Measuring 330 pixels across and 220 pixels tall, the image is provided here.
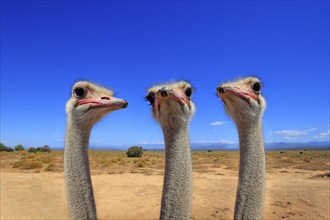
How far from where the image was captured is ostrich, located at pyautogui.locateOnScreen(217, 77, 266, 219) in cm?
410

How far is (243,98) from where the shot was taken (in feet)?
14.0

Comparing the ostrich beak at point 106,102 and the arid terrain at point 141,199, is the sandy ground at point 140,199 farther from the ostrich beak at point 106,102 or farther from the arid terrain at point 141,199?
the ostrich beak at point 106,102

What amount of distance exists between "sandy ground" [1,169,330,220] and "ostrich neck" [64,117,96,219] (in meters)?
6.66

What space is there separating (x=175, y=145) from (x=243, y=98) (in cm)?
88

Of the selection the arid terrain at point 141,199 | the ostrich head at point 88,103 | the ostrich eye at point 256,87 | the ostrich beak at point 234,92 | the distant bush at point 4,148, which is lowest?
the arid terrain at point 141,199

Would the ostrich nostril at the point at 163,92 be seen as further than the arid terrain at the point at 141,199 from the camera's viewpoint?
No

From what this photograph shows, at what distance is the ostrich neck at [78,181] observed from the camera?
148 inches

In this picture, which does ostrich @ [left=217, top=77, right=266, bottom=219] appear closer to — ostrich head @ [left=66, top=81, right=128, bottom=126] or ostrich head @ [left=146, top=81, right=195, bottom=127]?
ostrich head @ [left=146, top=81, right=195, bottom=127]

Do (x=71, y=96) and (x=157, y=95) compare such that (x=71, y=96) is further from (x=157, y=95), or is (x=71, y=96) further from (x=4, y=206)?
(x=4, y=206)

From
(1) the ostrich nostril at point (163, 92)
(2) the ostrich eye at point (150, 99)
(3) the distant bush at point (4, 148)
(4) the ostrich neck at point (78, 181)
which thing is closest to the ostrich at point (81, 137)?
(4) the ostrich neck at point (78, 181)

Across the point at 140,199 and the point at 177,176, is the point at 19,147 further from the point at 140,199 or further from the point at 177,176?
the point at 177,176

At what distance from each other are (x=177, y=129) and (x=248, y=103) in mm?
812

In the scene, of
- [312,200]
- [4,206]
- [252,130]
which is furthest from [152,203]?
[252,130]

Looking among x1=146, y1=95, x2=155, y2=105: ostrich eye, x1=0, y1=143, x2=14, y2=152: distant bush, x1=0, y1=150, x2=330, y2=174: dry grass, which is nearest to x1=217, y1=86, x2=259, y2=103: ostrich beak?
x1=146, y1=95, x2=155, y2=105: ostrich eye
